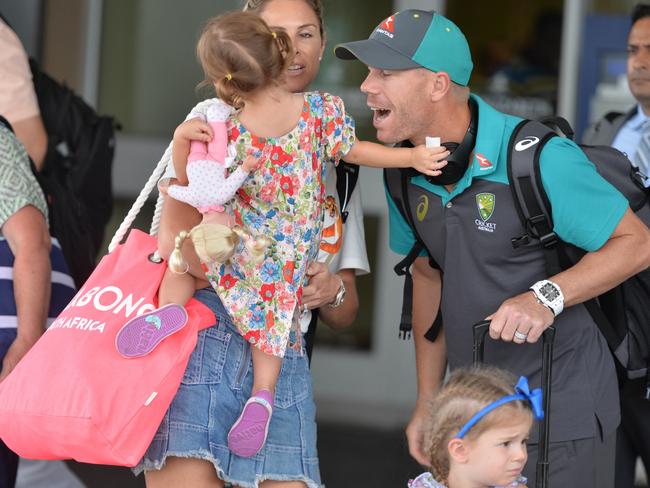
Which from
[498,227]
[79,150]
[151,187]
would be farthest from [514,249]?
[79,150]

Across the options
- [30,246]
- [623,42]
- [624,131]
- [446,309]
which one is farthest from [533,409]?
[623,42]

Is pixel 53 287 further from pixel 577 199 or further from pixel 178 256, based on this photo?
pixel 577 199

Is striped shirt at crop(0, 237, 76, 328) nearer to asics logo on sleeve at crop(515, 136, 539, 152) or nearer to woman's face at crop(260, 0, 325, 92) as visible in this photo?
woman's face at crop(260, 0, 325, 92)

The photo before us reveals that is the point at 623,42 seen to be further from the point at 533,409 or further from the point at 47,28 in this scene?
the point at 533,409

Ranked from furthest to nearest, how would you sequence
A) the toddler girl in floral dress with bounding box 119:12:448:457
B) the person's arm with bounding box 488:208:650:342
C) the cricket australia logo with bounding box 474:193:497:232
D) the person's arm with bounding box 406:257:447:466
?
the person's arm with bounding box 406:257:447:466 < the cricket australia logo with bounding box 474:193:497:232 < the person's arm with bounding box 488:208:650:342 < the toddler girl in floral dress with bounding box 119:12:448:457

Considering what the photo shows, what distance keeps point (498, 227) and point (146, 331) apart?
3.30ft

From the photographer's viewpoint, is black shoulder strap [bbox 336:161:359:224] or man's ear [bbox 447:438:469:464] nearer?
man's ear [bbox 447:438:469:464]

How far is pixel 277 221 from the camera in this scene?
2.88 meters

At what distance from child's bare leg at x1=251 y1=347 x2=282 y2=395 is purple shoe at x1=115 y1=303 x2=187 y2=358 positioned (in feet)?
0.77

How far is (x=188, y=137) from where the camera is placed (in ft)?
9.07

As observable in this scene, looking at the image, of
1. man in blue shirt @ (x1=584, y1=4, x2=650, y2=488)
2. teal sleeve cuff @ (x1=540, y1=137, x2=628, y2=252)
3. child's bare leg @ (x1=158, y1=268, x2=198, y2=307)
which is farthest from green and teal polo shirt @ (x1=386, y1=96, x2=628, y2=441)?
man in blue shirt @ (x1=584, y1=4, x2=650, y2=488)

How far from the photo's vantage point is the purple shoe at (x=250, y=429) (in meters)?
2.74

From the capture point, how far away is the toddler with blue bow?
2.71m

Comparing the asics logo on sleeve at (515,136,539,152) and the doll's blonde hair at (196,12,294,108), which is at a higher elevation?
the doll's blonde hair at (196,12,294,108)
